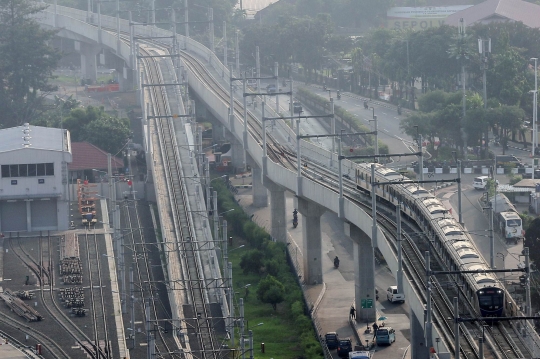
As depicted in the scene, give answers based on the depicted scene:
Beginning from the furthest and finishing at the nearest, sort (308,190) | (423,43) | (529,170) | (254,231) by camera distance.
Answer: (423,43) → (529,170) → (254,231) → (308,190)

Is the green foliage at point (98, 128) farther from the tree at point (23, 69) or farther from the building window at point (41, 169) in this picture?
the building window at point (41, 169)

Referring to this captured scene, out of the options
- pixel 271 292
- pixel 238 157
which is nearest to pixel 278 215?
pixel 271 292

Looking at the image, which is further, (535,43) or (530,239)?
(535,43)

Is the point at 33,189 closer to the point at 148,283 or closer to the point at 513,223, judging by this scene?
the point at 148,283

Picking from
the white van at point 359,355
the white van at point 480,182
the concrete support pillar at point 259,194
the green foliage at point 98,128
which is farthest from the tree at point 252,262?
the green foliage at point 98,128

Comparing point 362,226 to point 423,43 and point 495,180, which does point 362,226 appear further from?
point 423,43

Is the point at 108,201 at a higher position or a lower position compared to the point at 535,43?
lower

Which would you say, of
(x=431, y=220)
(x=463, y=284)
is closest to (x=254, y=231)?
(x=431, y=220)
